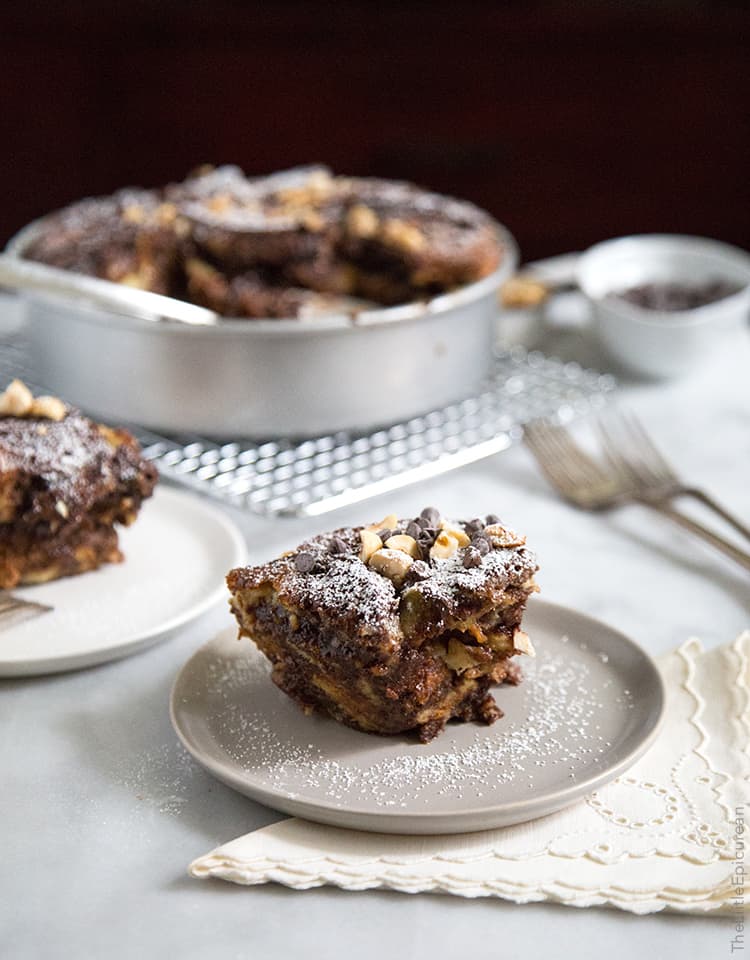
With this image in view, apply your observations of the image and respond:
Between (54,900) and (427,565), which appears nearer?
(54,900)

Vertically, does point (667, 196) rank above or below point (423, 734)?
below

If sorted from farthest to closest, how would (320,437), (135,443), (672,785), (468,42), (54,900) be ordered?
(468,42) → (320,437) → (135,443) → (672,785) → (54,900)

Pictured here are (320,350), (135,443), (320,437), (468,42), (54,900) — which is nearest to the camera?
(54,900)

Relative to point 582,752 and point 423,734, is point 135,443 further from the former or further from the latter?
point 582,752

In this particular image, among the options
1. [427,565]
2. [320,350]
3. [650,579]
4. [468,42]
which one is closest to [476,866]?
[427,565]

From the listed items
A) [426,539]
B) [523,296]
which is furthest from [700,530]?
[523,296]

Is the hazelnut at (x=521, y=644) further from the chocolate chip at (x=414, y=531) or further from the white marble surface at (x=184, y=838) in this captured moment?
the white marble surface at (x=184, y=838)

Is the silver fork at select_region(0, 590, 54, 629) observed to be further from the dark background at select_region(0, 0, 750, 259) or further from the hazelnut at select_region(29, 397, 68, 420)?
the dark background at select_region(0, 0, 750, 259)

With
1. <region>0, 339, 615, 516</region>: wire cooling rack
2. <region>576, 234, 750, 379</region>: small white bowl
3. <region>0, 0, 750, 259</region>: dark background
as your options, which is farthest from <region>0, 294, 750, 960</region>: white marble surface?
<region>0, 0, 750, 259</region>: dark background
